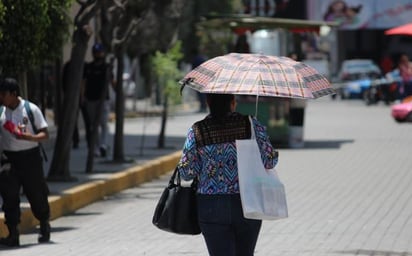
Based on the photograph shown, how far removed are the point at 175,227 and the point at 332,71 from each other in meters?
56.2

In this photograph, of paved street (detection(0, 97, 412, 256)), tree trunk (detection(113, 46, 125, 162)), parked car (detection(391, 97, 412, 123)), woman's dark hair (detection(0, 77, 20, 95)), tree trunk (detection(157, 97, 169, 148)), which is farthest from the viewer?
parked car (detection(391, 97, 412, 123))

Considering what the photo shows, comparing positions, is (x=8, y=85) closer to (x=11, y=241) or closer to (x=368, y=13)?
(x=11, y=241)

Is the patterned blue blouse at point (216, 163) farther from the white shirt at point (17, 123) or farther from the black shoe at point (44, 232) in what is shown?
the black shoe at point (44, 232)

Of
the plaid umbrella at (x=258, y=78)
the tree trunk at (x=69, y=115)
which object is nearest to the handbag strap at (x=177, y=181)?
the plaid umbrella at (x=258, y=78)

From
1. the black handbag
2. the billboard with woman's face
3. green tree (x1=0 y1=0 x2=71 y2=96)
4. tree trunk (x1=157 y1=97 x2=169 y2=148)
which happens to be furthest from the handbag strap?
the billboard with woman's face

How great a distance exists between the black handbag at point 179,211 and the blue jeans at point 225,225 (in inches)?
4.1

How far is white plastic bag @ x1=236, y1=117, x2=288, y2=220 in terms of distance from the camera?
6965 mm

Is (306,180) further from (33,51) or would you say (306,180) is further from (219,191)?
(219,191)

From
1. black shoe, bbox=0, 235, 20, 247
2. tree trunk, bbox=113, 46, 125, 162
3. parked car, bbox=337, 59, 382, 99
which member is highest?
tree trunk, bbox=113, 46, 125, 162

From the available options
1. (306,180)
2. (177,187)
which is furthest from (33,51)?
(177,187)

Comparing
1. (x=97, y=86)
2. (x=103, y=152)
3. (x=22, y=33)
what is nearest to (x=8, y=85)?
(x=22, y=33)

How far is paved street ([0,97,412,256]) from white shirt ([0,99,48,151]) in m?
0.98

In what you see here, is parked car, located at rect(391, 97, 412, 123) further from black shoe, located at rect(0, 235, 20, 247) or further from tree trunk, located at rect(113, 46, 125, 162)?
black shoe, located at rect(0, 235, 20, 247)

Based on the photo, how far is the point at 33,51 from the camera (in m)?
13.7
